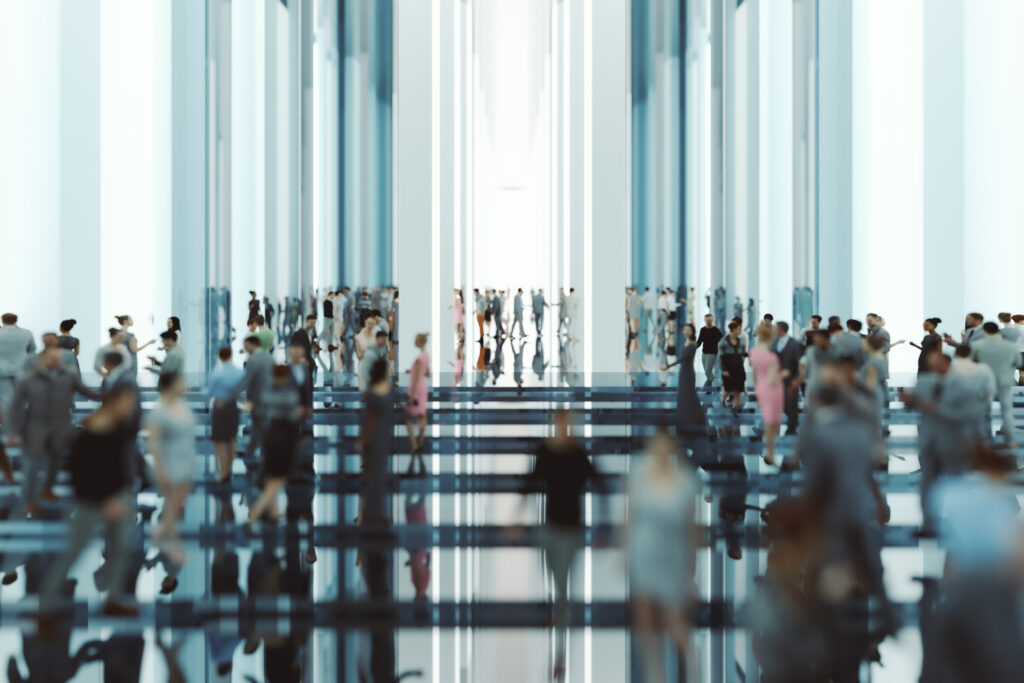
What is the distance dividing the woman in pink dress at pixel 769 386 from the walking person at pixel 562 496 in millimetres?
5716

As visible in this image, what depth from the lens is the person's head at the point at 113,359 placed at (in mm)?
10812

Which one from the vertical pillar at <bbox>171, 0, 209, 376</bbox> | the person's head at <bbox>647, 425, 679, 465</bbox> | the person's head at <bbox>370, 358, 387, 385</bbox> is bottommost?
the person's head at <bbox>647, 425, 679, 465</bbox>

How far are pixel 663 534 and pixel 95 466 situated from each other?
3.91 m

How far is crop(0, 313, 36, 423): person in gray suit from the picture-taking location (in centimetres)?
1280

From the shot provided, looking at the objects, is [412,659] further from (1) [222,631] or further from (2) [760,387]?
(2) [760,387]

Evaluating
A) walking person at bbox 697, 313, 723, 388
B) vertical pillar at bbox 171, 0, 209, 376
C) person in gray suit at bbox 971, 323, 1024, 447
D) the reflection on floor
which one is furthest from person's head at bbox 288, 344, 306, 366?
vertical pillar at bbox 171, 0, 209, 376

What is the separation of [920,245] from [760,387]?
35.7 feet

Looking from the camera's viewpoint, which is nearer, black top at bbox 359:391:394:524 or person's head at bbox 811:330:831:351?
black top at bbox 359:391:394:524

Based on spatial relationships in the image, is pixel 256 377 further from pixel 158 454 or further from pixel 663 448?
pixel 663 448

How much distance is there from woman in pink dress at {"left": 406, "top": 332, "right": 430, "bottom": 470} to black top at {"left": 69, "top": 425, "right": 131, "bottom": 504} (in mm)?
5181

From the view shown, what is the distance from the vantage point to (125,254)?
2322cm

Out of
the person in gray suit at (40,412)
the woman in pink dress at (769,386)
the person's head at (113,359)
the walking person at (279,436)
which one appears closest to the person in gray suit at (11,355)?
the person's head at (113,359)

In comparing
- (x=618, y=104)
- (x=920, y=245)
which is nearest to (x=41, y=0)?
(x=618, y=104)

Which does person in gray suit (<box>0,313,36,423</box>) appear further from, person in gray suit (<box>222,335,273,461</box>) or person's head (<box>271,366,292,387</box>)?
person's head (<box>271,366,292,387</box>)
